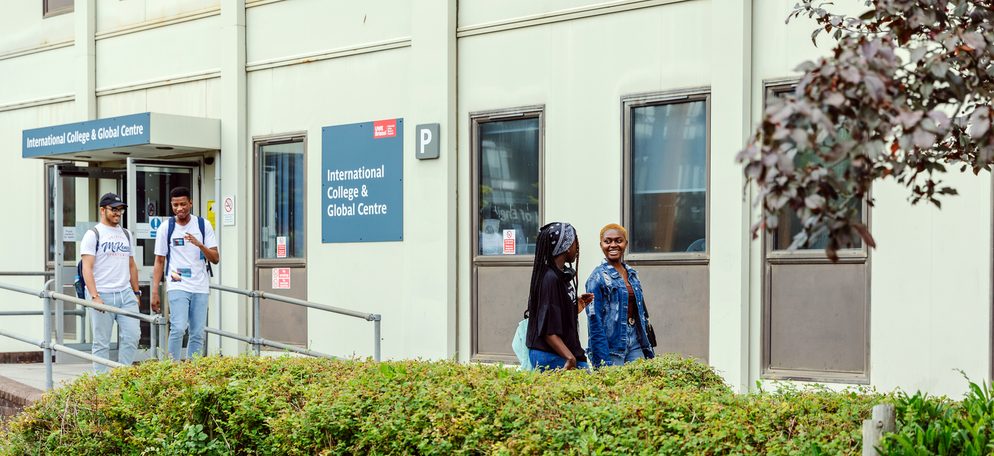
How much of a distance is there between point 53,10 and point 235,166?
4.37 m

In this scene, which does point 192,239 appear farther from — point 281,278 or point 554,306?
point 554,306

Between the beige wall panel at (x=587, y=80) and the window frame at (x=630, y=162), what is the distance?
56 mm

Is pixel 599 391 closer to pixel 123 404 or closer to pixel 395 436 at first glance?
pixel 395 436

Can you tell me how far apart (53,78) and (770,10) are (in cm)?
1024

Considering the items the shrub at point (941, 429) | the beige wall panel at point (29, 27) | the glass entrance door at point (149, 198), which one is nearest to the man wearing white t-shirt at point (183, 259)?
the glass entrance door at point (149, 198)

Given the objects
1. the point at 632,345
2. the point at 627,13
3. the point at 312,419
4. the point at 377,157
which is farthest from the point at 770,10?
the point at 312,419

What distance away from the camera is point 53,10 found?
16922 mm

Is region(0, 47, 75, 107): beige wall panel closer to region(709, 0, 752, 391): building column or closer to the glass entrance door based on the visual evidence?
the glass entrance door

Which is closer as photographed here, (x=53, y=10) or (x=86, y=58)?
(x=86, y=58)

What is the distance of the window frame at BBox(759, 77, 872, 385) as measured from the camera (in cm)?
989

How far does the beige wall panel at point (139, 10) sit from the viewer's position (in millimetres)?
15078

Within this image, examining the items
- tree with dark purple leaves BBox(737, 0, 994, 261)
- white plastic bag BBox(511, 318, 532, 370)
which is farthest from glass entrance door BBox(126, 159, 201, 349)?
tree with dark purple leaves BBox(737, 0, 994, 261)

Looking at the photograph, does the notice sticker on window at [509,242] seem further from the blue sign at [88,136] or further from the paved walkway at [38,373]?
the blue sign at [88,136]

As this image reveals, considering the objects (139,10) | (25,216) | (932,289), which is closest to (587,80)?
(932,289)
